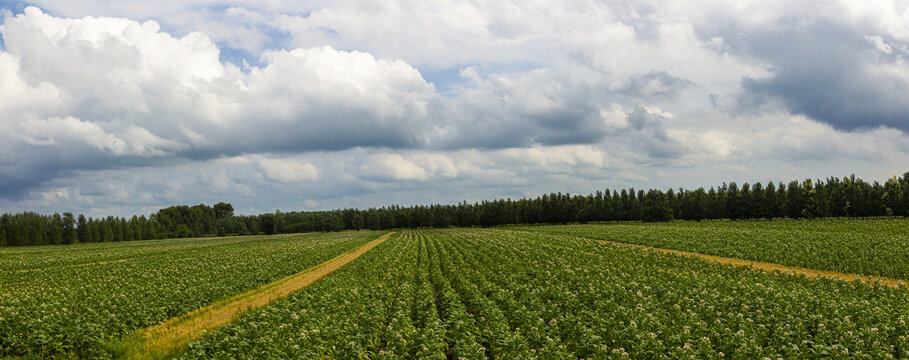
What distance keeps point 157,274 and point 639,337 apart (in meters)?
38.2

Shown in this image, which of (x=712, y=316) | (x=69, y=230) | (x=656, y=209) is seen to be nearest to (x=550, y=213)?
(x=656, y=209)

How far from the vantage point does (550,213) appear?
502 ft

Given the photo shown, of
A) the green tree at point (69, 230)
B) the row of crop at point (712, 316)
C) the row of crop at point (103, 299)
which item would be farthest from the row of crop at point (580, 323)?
the green tree at point (69, 230)

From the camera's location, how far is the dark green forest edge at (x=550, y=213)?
350 ft

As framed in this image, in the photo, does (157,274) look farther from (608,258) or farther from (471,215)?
(471,215)

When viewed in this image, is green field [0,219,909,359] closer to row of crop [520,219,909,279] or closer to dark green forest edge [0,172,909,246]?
row of crop [520,219,909,279]

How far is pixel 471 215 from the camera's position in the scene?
167750 mm

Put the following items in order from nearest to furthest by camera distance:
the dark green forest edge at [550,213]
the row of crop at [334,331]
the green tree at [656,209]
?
the row of crop at [334,331], the dark green forest edge at [550,213], the green tree at [656,209]

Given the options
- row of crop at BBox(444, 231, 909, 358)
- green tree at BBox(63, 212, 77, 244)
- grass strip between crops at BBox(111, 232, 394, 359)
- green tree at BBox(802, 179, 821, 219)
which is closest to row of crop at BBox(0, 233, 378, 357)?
grass strip between crops at BBox(111, 232, 394, 359)

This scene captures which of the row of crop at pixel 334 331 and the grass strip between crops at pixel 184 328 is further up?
the row of crop at pixel 334 331

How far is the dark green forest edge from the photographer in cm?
10681

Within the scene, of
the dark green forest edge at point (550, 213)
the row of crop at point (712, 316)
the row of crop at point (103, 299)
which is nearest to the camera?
the row of crop at point (712, 316)

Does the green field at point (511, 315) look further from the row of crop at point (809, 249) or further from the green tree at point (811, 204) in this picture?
the green tree at point (811, 204)

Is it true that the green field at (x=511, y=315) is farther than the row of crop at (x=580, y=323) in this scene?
Yes
